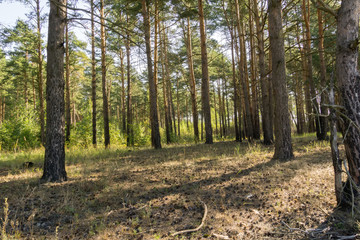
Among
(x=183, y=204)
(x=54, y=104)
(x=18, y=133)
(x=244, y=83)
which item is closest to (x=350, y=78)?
(x=183, y=204)

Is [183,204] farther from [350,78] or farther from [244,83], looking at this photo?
[244,83]

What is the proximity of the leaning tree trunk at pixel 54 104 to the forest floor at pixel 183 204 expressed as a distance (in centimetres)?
46

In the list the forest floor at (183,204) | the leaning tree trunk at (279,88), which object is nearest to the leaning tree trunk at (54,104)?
the forest floor at (183,204)

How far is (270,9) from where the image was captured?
714 cm

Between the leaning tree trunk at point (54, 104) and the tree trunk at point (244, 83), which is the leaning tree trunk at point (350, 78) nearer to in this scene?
the leaning tree trunk at point (54, 104)

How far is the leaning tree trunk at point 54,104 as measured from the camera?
17.8 feet

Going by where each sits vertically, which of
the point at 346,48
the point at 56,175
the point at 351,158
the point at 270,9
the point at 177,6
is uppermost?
the point at 177,6

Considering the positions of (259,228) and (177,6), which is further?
(177,6)

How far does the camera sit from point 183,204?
12.9 feet

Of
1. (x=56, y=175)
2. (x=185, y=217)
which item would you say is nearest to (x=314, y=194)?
(x=185, y=217)

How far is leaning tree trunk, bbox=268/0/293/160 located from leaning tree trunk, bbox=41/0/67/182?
638 centimetres

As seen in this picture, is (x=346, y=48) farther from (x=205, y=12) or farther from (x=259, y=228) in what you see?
(x=205, y=12)

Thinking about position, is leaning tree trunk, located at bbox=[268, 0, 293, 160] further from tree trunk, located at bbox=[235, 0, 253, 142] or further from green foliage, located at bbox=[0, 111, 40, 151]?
green foliage, located at bbox=[0, 111, 40, 151]

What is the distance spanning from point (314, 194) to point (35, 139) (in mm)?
18086
